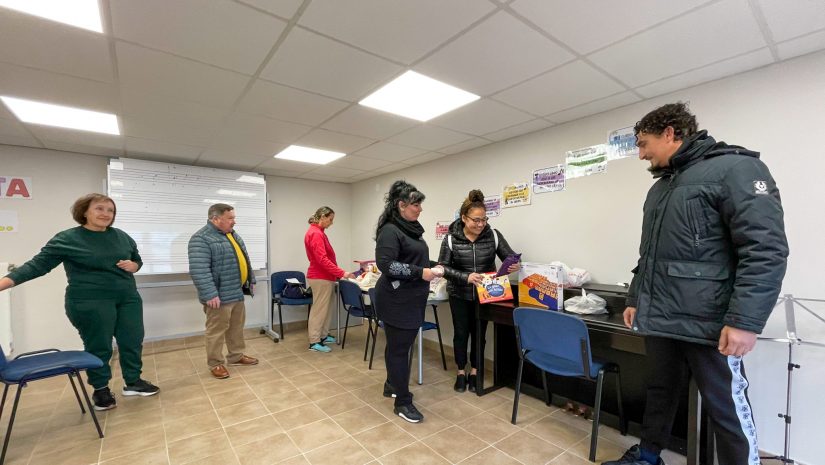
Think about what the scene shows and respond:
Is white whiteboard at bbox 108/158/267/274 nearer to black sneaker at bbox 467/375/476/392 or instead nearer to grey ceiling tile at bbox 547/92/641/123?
black sneaker at bbox 467/375/476/392

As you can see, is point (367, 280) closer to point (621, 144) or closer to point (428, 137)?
point (428, 137)

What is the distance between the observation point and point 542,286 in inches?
96.5

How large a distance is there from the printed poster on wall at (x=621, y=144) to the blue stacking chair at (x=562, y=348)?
1355 millimetres

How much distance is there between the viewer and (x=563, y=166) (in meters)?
2.94

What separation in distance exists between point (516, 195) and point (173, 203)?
154 inches

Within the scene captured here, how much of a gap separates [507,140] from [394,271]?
6.35ft

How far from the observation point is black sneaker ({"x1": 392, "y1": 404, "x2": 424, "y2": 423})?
2377 mm

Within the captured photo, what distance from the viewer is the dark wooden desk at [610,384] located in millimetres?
1925

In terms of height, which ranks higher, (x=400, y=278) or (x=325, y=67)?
(x=325, y=67)

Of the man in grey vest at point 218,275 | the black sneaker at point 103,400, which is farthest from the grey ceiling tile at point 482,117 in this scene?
the black sneaker at point 103,400

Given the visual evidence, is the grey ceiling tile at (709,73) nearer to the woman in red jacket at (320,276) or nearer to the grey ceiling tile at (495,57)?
the grey ceiling tile at (495,57)

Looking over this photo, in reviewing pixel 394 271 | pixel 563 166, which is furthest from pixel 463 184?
pixel 394 271

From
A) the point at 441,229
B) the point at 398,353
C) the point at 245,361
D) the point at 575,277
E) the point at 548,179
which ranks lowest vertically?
the point at 245,361

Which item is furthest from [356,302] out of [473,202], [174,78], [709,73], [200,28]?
[709,73]
